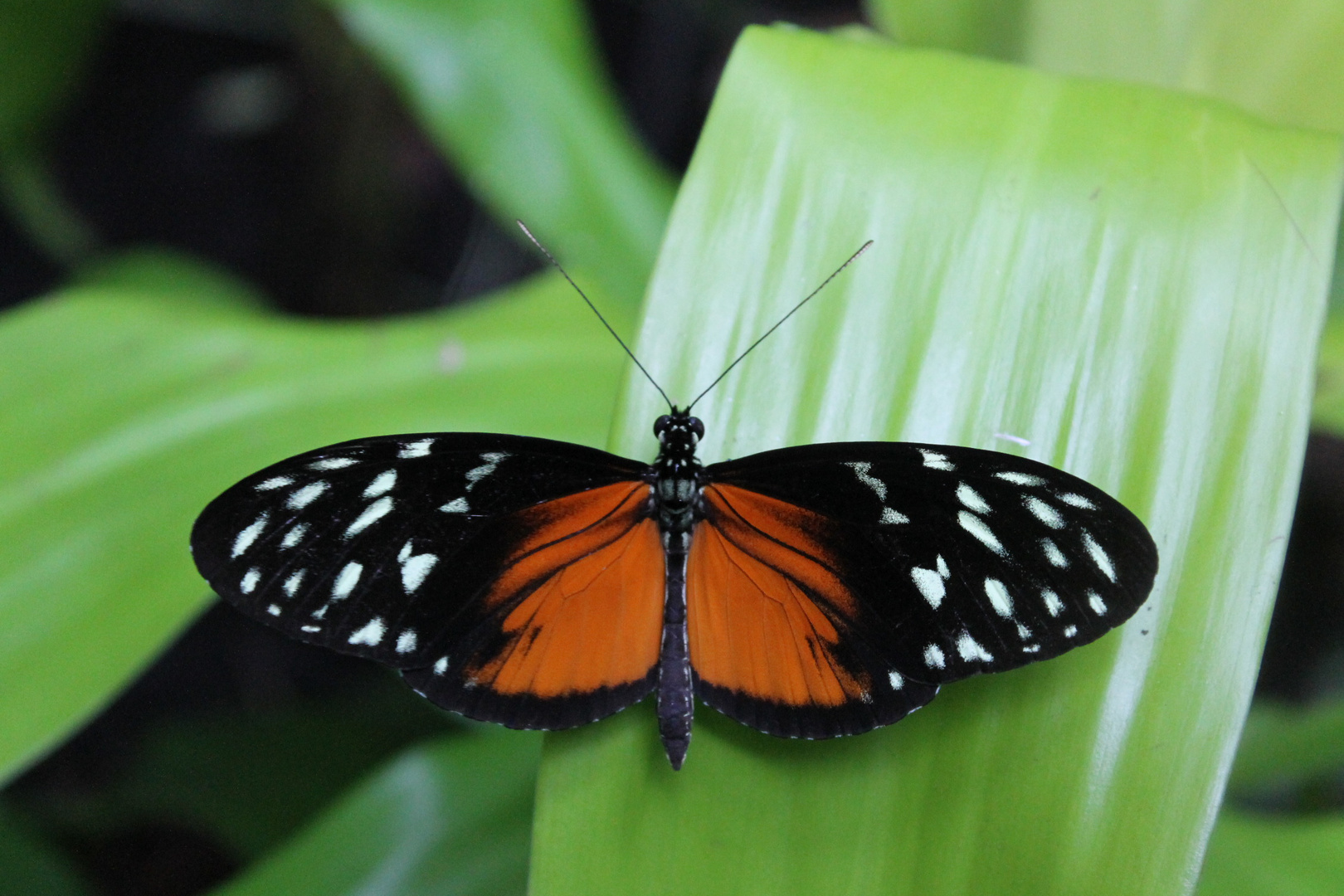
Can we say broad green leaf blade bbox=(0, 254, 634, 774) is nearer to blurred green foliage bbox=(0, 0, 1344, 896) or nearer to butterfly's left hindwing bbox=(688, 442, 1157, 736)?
blurred green foliage bbox=(0, 0, 1344, 896)

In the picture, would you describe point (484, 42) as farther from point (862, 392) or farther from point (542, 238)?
point (862, 392)

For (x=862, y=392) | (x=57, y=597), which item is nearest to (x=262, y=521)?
(x=57, y=597)

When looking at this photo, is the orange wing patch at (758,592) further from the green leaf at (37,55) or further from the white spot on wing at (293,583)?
the green leaf at (37,55)

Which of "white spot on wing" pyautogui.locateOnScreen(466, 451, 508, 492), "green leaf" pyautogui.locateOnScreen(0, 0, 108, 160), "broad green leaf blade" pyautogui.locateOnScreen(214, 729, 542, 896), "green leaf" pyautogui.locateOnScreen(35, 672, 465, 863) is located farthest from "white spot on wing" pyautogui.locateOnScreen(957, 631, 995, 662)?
"green leaf" pyautogui.locateOnScreen(0, 0, 108, 160)

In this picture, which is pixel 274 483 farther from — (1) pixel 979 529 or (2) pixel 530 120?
(2) pixel 530 120

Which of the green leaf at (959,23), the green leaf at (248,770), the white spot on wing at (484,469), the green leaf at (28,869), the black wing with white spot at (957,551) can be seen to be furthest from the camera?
the green leaf at (248,770)

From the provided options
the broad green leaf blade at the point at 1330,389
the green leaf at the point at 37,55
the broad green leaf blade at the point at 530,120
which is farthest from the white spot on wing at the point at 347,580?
the green leaf at the point at 37,55

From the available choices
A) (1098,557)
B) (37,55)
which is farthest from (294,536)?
(37,55)

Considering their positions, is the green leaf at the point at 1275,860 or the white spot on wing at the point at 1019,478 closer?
the white spot on wing at the point at 1019,478
